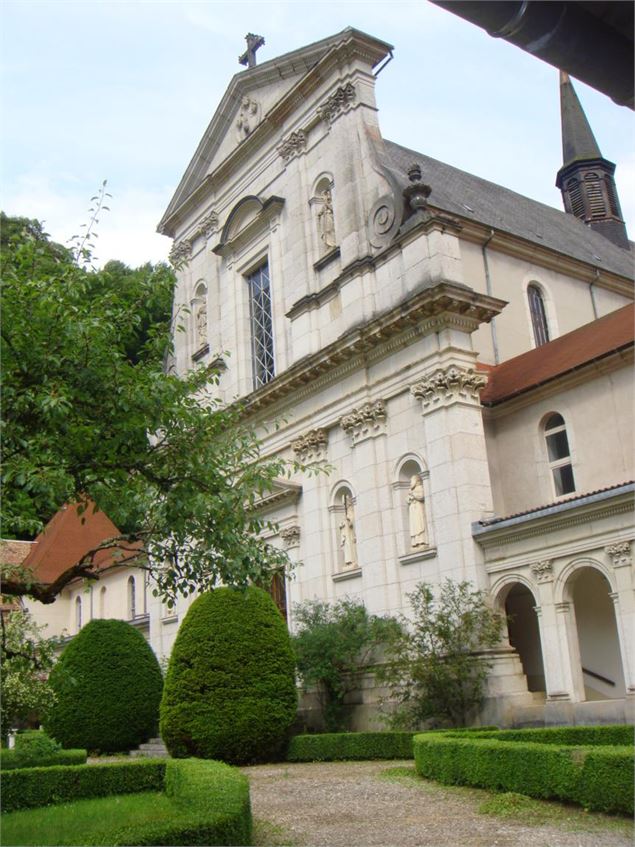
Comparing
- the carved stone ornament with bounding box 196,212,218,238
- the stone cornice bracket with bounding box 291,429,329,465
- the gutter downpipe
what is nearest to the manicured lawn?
the stone cornice bracket with bounding box 291,429,329,465

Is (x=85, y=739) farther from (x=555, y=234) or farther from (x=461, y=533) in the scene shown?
(x=555, y=234)

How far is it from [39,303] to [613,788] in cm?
825

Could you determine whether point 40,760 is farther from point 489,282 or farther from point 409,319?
point 489,282

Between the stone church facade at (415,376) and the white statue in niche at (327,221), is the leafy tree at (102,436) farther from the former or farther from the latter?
the white statue in niche at (327,221)

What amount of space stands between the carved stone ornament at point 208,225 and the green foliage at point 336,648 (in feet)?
51.7

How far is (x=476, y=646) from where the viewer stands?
17.5 meters

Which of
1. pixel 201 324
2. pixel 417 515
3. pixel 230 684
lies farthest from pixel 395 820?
pixel 201 324

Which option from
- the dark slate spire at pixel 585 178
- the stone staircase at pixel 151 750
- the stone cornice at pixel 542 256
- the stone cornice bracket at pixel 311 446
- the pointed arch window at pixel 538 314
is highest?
the dark slate spire at pixel 585 178

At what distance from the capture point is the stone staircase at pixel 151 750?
866 inches

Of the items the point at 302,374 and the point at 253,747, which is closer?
the point at 253,747

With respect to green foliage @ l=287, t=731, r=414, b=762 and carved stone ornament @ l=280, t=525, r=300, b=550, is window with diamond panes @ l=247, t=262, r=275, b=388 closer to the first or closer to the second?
carved stone ornament @ l=280, t=525, r=300, b=550

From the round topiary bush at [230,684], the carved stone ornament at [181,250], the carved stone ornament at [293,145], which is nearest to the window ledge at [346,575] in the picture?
the round topiary bush at [230,684]

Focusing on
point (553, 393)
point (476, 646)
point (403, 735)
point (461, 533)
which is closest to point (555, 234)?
point (553, 393)

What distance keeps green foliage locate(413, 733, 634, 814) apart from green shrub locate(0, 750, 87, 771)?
7064 mm
